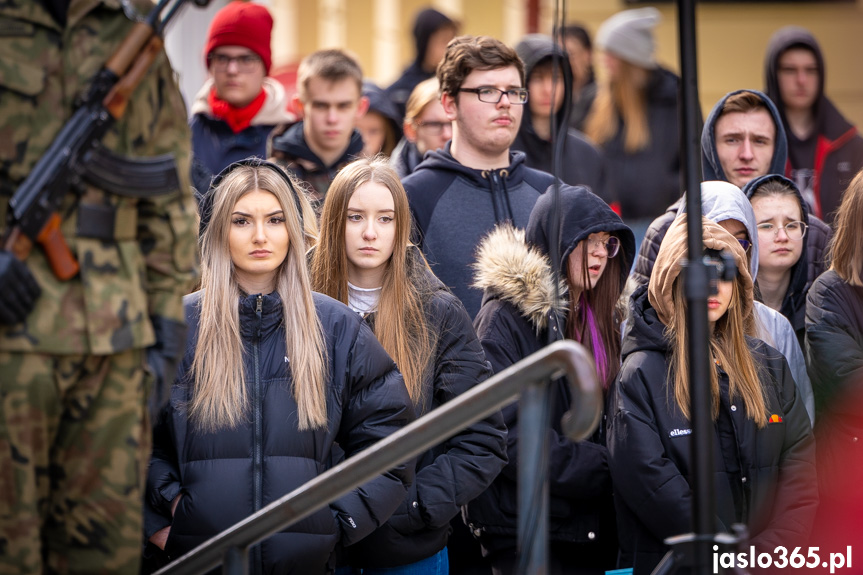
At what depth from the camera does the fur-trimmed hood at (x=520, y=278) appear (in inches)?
165

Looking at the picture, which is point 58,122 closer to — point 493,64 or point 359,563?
point 359,563

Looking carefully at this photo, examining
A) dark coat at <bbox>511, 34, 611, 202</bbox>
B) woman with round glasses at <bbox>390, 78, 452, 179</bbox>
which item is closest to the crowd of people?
woman with round glasses at <bbox>390, 78, 452, 179</bbox>

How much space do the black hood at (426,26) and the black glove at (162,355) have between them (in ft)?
17.3

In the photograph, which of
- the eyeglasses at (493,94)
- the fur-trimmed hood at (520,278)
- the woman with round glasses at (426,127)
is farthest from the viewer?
the woman with round glasses at (426,127)

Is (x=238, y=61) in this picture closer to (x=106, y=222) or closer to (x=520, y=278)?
(x=520, y=278)

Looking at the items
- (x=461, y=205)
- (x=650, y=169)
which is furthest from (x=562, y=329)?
(x=650, y=169)

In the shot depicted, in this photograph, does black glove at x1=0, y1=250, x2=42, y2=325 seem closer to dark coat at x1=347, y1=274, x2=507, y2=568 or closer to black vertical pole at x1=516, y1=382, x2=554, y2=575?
black vertical pole at x1=516, y1=382, x2=554, y2=575

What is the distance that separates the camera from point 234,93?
5801 millimetres

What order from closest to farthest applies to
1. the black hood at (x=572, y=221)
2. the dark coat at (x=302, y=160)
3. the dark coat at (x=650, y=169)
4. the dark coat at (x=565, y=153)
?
the black hood at (x=572, y=221)
the dark coat at (x=302, y=160)
the dark coat at (x=565, y=153)
the dark coat at (x=650, y=169)

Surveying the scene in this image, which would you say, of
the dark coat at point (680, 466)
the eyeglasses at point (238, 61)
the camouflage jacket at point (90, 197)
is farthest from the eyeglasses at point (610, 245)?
the eyeglasses at point (238, 61)

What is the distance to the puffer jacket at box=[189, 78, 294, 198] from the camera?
5754 millimetres

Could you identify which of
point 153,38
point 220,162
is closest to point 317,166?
point 220,162

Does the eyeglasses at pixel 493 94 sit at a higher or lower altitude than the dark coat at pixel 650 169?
higher

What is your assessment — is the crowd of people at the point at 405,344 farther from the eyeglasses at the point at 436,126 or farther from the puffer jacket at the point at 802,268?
the eyeglasses at the point at 436,126
